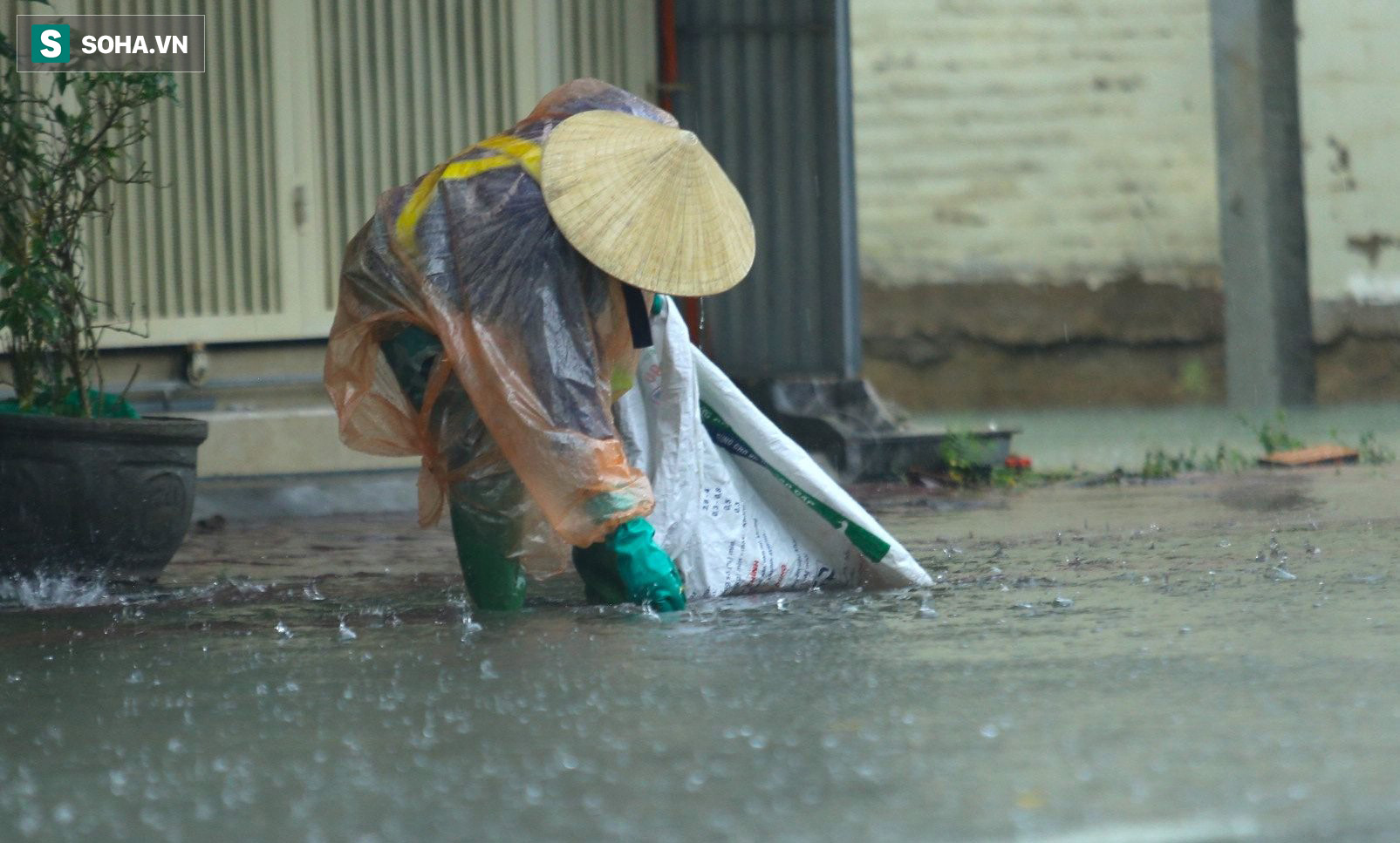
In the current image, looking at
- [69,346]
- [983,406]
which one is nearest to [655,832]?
[69,346]

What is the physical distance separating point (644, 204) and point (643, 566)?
2.50 ft

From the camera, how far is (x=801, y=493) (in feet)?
14.0

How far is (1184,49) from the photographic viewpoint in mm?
12969

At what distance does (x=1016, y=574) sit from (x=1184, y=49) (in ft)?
30.9

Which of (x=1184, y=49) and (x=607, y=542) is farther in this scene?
(x=1184, y=49)

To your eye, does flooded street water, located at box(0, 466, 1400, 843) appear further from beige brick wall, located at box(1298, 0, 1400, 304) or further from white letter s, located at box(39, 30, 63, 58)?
beige brick wall, located at box(1298, 0, 1400, 304)

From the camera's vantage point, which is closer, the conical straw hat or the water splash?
the conical straw hat

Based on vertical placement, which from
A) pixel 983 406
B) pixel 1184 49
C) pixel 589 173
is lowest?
pixel 983 406

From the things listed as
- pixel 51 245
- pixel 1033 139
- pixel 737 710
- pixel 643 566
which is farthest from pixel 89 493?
pixel 1033 139

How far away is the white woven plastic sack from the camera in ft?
13.5

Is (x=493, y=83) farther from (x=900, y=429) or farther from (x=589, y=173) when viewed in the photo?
(x=589, y=173)

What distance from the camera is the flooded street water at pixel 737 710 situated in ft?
7.34

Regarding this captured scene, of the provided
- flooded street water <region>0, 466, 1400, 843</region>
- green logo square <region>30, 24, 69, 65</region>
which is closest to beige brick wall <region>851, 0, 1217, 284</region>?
green logo square <region>30, 24, 69, 65</region>

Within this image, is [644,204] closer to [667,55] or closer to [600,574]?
[600,574]
